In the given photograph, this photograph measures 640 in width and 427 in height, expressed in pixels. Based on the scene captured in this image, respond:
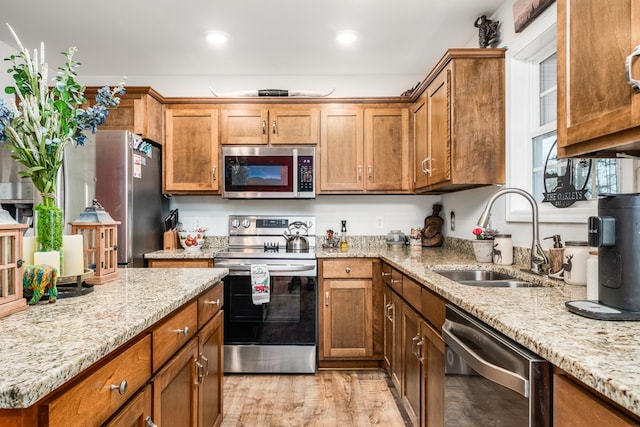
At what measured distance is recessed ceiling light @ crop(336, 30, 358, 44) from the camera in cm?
270

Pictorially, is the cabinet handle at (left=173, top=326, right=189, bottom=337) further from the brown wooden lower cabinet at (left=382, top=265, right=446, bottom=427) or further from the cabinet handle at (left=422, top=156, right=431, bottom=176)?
the cabinet handle at (left=422, top=156, right=431, bottom=176)

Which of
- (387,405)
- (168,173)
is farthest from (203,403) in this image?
(168,173)

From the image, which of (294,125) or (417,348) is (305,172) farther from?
(417,348)

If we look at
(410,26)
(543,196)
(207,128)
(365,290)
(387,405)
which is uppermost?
(410,26)

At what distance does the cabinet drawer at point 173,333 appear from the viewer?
1.16 meters

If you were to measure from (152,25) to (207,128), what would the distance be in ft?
2.79

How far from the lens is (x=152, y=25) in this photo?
2617 mm

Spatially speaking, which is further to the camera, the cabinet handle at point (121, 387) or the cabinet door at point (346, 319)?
the cabinet door at point (346, 319)

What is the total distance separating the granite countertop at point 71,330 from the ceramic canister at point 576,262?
141 centimetres

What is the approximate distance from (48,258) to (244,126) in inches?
86.6

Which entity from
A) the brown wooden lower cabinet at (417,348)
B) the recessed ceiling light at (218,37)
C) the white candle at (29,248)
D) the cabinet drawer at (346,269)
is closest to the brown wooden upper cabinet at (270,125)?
the recessed ceiling light at (218,37)

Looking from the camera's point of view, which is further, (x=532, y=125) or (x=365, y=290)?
(x=365, y=290)

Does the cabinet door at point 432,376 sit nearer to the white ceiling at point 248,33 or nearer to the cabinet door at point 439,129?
the cabinet door at point 439,129

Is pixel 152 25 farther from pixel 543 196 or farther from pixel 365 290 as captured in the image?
pixel 543 196
